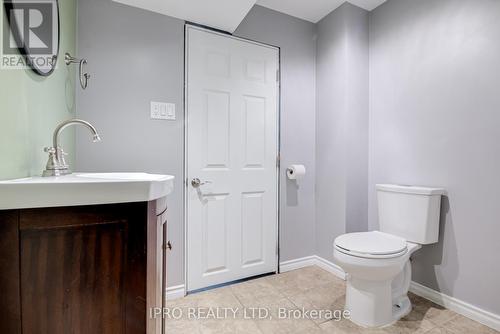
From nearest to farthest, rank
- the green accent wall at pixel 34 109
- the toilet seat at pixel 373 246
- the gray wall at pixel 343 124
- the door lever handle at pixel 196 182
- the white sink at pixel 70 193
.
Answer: the white sink at pixel 70 193, the green accent wall at pixel 34 109, the toilet seat at pixel 373 246, the door lever handle at pixel 196 182, the gray wall at pixel 343 124

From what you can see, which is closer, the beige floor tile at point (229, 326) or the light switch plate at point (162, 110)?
the beige floor tile at point (229, 326)

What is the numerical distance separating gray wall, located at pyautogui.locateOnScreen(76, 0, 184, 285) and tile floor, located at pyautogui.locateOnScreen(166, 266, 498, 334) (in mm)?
295

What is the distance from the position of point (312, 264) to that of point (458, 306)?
1064 millimetres

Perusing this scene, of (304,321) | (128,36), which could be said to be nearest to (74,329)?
(304,321)

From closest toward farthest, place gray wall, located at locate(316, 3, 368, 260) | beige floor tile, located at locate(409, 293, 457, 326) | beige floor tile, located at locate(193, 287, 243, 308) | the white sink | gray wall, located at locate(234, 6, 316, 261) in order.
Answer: the white sink → beige floor tile, located at locate(409, 293, 457, 326) → beige floor tile, located at locate(193, 287, 243, 308) → gray wall, located at locate(316, 3, 368, 260) → gray wall, located at locate(234, 6, 316, 261)

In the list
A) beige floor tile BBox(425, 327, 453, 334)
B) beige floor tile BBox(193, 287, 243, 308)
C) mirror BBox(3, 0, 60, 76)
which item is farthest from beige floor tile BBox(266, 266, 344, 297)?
mirror BBox(3, 0, 60, 76)

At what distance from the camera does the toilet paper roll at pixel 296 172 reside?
2.16m

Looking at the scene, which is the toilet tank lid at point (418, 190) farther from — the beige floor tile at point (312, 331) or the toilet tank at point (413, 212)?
the beige floor tile at point (312, 331)

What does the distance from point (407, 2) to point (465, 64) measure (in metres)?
0.71

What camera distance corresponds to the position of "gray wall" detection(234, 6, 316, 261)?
2209 millimetres

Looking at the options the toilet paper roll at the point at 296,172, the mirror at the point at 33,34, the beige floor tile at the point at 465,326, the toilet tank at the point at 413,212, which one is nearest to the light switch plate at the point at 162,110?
the mirror at the point at 33,34

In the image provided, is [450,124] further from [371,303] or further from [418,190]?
[371,303]

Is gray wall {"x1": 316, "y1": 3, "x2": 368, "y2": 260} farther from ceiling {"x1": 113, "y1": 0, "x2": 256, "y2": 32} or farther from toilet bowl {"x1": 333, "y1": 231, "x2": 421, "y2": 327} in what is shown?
ceiling {"x1": 113, "y1": 0, "x2": 256, "y2": 32}

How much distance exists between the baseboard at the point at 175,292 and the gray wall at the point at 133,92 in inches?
1.5
